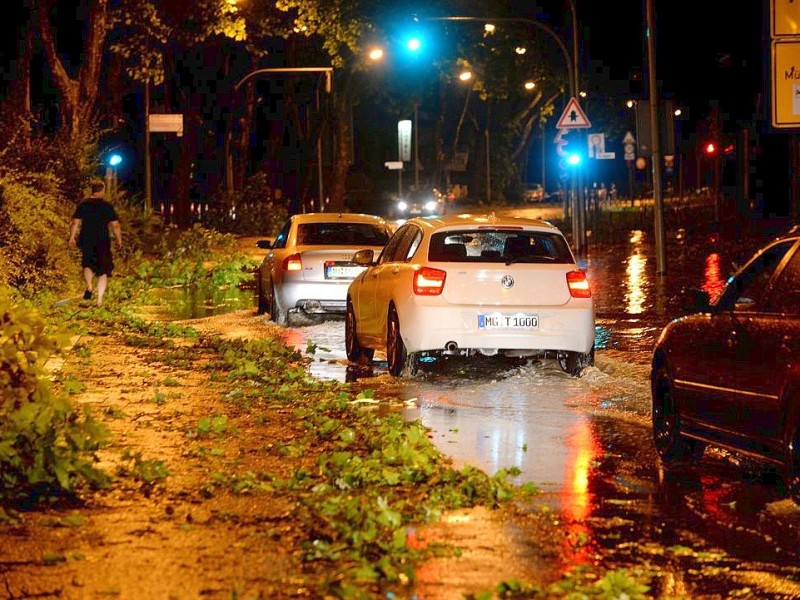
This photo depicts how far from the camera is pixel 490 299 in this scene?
14.0 m

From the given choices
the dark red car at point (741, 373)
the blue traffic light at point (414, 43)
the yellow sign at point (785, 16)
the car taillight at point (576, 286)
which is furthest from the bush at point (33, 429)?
the blue traffic light at point (414, 43)

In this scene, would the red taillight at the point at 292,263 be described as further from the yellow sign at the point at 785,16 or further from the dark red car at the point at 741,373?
the dark red car at the point at 741,373

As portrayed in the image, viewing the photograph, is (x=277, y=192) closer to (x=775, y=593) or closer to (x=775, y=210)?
(x=775, y=210)

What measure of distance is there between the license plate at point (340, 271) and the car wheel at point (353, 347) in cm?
342

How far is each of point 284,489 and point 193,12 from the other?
27.3 metres

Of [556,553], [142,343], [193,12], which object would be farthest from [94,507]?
[193,12]

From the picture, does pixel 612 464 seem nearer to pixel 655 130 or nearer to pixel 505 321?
pixel 505 321

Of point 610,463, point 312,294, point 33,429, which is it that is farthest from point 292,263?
point 33,429

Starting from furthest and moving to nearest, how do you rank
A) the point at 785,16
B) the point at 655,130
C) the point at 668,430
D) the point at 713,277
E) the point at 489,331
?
the point at 713,277 → the point at 655,130 → the point at 489,331 → the point at 785,16 → the point at 668,430

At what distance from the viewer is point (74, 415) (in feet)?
28.8

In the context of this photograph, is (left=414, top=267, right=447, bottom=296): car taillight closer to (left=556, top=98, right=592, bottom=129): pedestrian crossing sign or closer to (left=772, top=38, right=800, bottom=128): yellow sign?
(left=772, top=38, right=800, bottom=128): yellow sign

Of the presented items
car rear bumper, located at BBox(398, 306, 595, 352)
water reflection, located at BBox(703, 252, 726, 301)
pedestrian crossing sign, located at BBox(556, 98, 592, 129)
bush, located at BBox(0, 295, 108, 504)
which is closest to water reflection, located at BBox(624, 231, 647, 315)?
water reflection, located at BBox(703, 252, 726, 301)

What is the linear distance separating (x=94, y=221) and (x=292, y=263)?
140 inches

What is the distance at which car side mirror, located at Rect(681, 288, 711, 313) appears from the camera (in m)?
9.28
